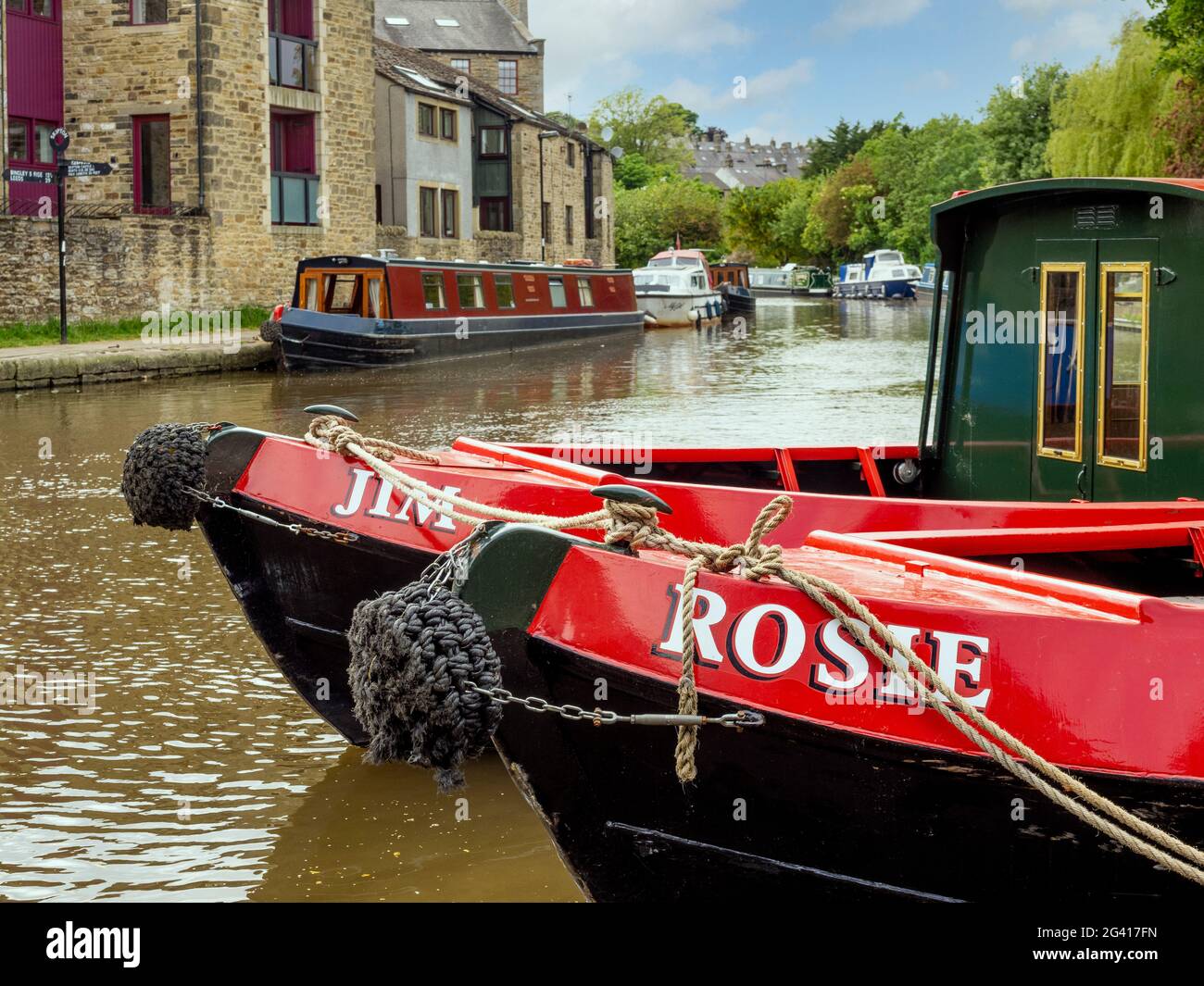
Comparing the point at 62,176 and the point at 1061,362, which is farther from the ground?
the point at 62,176

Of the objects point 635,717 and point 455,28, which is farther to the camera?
point 455,28

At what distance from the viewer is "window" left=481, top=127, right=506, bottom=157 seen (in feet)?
142

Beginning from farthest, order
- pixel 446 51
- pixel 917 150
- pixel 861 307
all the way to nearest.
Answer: pixel 917 150 < pixel 446 51 < pixel 861 307

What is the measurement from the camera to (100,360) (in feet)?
66.6

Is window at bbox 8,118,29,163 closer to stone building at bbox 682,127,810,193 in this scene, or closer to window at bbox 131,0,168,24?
window at bbox 131,0,168,24

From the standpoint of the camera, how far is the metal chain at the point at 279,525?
5.58 m

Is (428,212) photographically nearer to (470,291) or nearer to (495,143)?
(495,143)

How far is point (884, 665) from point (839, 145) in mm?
87237

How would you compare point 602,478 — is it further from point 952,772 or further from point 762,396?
point 762,396

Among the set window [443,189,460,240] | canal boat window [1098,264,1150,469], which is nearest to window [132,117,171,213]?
window [443,189,460,240]

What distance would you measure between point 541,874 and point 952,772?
1658 millimetres

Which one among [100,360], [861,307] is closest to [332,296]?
[100,360]

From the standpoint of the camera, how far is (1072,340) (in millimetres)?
6355

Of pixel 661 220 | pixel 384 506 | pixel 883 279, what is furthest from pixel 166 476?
pixel 661 220
